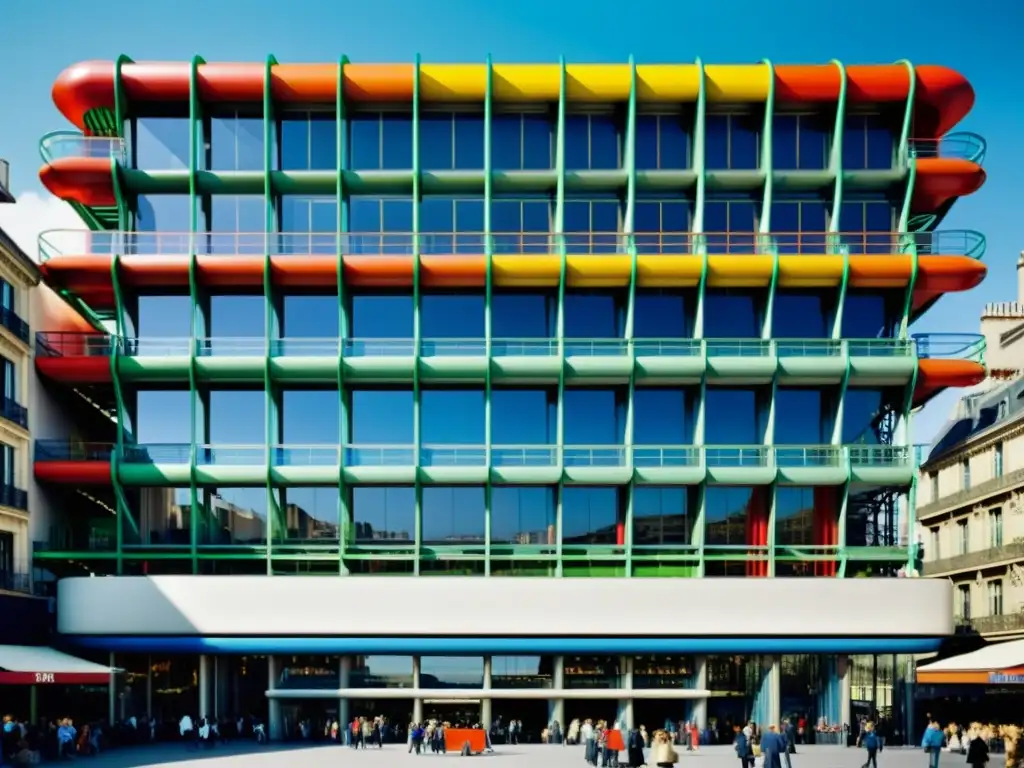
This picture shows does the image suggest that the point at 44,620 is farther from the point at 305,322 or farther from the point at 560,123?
the point at 560,123

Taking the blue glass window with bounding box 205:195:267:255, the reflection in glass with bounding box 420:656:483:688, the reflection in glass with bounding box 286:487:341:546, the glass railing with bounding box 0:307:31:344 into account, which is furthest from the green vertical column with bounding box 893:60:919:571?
the glass railing with bounding box 0:307:31:344

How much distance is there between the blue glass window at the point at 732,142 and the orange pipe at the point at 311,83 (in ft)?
6.47

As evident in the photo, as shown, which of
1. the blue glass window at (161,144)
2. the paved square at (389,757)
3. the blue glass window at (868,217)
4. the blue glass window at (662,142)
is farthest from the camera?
the blue glass window at (868,217)

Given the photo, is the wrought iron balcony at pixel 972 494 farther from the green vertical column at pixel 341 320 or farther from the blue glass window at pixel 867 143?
the green vertical column at pixel 341 320

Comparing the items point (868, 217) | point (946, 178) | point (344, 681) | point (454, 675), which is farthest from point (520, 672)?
point (946, 178)

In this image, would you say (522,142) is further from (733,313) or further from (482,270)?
(733,313)

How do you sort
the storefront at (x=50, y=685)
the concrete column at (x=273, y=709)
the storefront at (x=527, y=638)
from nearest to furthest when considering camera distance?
the storefront at (x=50, y=685) < the storefront at (x=527, y=638) < the concrete column at (x=273, y=709)

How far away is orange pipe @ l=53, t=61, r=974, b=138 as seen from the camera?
52.4m

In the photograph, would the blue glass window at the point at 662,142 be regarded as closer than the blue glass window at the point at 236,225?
No

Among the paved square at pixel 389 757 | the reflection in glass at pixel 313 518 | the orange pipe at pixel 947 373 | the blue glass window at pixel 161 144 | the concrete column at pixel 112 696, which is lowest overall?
the paved square at pixel 389 757

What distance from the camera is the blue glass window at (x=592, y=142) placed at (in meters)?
54.1

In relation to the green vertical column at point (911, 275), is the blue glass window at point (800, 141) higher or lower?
higher

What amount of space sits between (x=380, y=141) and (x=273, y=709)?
935 inches

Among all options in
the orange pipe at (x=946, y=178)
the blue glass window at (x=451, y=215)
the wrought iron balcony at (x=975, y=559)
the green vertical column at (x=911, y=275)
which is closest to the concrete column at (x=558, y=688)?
the green vertical column at (x=911, y=275)
